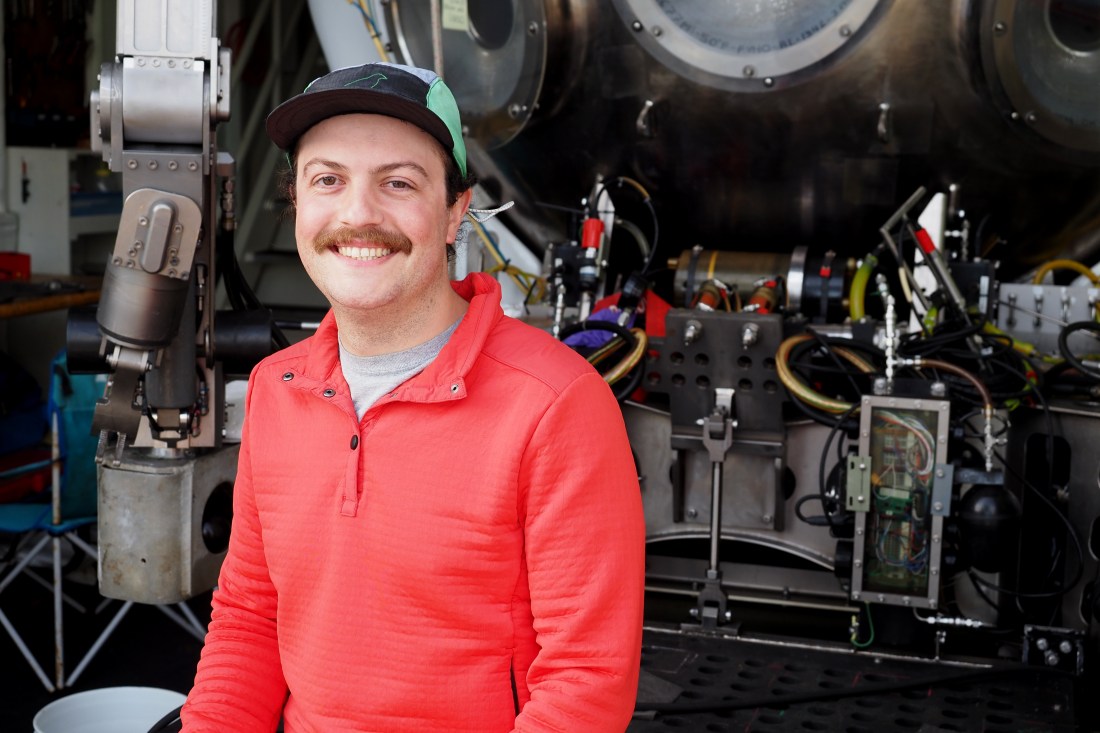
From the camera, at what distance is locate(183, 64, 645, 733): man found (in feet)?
4.39

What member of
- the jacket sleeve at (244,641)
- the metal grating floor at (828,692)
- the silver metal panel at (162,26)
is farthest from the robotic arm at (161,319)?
the metal grating floor at (828,692)

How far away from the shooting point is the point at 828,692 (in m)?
2.42

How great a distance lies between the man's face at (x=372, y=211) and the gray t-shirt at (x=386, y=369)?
0.05 meters

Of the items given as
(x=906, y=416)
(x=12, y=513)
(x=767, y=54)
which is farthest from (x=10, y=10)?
(x=906, y=416)

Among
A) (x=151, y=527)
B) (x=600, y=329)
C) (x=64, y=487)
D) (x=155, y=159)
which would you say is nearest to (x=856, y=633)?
(x=600, y=329)

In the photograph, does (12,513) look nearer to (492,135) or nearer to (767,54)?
(492,135)

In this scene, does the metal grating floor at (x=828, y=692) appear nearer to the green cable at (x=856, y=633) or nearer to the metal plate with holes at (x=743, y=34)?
the green cable at (x=856, y=633)

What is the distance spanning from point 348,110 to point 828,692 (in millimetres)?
1552

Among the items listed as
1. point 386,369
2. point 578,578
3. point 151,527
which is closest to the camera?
point 578,578

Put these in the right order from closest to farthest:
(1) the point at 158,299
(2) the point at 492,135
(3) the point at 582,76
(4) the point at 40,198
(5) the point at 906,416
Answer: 1. (1) the point at 158,299
2. (5) the point at 906,416
3. (3) the point at 582,76
4. (2) the point at 492,135
5. (4) the point at 40,198

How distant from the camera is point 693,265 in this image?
3213 mm

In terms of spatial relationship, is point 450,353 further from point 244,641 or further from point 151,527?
point 151,527

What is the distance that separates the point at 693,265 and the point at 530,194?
0.54 m

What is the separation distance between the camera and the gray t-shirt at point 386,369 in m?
1.46
